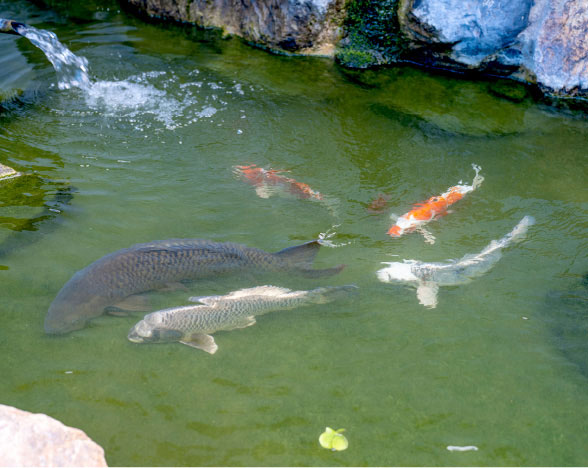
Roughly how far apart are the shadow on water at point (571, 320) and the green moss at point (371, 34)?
204 inches

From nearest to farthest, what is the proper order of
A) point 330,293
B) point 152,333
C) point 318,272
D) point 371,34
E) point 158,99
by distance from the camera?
point 152,333 < point 330,293 < point 318,272 < point 158,99 < point 371,34

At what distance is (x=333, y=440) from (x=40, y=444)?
Answer: 1684 millimetres

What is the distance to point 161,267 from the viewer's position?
4.54 metres

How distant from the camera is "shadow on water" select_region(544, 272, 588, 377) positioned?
4.05 metres

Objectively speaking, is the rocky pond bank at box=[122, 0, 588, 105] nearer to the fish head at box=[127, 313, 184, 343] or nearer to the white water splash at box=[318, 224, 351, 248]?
the white water splash at box=[318, 224, 351, 248]

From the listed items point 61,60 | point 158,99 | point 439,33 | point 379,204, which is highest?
point 439,33

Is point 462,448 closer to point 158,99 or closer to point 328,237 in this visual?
point 328,237

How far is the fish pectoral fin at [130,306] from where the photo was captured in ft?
14.3

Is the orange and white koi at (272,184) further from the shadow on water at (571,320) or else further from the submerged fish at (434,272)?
the shadow on water at (571,320)

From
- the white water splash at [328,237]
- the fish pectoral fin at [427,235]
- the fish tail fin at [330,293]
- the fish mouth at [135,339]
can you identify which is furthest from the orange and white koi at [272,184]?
the fish mouth at [135,339]

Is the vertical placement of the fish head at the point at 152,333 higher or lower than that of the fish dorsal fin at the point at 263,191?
lower

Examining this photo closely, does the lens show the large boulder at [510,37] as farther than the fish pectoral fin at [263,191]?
Yes

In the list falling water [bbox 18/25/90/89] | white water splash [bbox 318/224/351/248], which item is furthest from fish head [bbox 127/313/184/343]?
falling water [bbox 18/25/90/89]

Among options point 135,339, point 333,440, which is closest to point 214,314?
point 135,339
